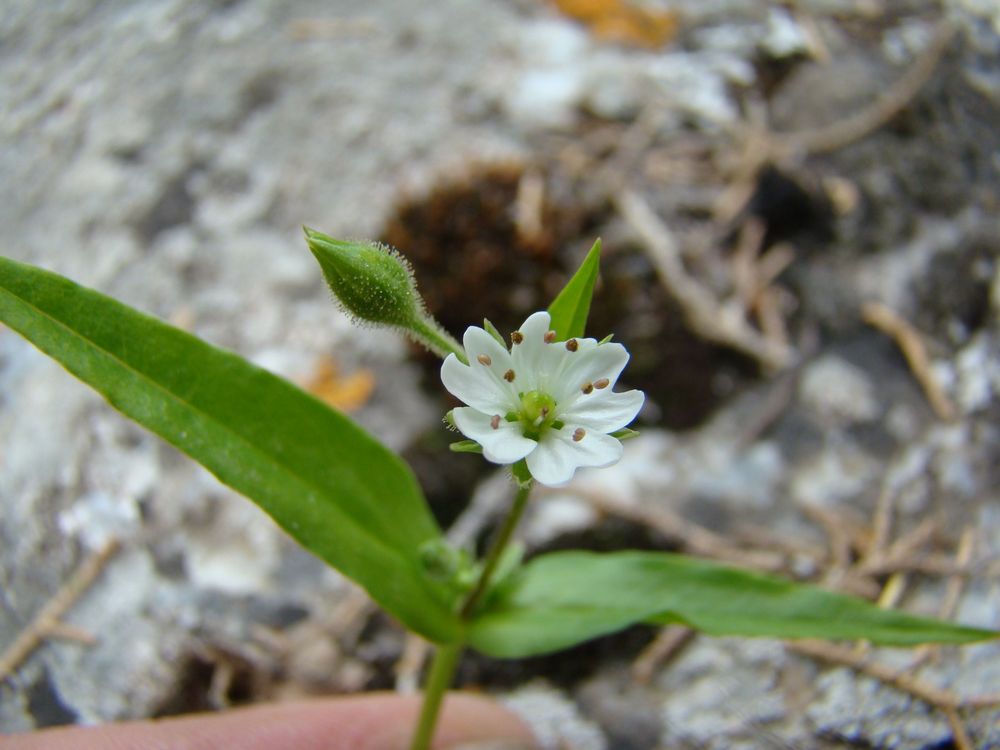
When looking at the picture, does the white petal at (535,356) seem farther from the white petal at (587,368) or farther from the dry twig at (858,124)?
the dry twig at (858,124)

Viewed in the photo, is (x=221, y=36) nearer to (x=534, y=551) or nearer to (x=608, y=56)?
(x=608, y=56)

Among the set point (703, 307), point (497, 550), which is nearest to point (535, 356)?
point (497, 550)

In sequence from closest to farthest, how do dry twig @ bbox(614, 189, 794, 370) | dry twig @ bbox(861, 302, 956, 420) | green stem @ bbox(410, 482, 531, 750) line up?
green stem @ bbox(410, 482, 531, 750), dry twig @ bbox(861, 302, 956, 420), dry twig @ bbox(614, 189, 794, 370)

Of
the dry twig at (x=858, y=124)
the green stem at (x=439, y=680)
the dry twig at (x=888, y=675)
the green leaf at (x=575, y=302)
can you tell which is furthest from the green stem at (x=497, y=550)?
the dry twig at (x=858, y=124)

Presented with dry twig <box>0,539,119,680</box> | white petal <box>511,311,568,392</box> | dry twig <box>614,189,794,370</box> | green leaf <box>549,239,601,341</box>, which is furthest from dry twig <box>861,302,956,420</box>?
dry twig <box>0,539,119,680</box>

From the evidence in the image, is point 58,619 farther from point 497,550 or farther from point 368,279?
point 368,279

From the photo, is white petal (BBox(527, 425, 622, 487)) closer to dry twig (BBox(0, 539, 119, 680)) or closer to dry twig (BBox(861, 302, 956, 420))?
dry twig (BBox(0, 539, 119, 680))
